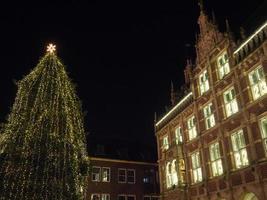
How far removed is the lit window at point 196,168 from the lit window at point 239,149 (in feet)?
15.4

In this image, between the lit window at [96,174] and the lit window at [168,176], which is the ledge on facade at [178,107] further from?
the lit window at [96,174]

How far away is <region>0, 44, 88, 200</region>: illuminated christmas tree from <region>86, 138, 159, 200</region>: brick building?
2505 centimetres

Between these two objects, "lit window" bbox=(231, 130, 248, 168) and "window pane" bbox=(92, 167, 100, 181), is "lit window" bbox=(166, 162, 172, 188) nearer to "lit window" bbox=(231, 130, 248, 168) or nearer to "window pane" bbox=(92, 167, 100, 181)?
"lit window" bbox=(231, 130, 248, 168)

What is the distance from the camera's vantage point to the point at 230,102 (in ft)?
71.1

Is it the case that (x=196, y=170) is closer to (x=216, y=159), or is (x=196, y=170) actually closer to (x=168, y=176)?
(x=216, y=159)

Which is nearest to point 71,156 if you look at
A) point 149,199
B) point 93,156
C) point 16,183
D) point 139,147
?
point 16,183

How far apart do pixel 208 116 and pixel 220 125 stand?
2.15m

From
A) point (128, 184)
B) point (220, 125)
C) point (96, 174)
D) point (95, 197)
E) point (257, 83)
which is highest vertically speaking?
point (257, 83)

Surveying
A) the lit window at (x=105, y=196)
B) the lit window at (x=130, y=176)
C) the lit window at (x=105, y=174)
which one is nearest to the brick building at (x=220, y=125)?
the lit window at (x=105, y=196)

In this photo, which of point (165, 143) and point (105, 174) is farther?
point (105, 174)

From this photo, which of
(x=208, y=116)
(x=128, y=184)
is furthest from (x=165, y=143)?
(x=128, y=184)

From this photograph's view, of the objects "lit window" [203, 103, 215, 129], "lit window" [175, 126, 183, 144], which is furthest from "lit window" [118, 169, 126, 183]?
"lit window" [203, 103, 215, 129]

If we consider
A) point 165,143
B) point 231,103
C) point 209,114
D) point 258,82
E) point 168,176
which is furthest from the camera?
point 165,143

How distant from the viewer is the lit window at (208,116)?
23.7 meters
